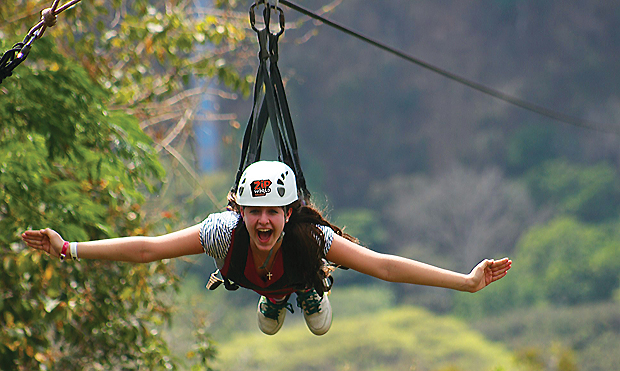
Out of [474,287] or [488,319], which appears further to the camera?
[488,319]

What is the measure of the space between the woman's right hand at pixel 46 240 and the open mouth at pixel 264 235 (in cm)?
65

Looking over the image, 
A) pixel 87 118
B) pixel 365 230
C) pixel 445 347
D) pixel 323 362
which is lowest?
pixel 87 118

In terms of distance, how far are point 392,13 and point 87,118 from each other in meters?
34.1

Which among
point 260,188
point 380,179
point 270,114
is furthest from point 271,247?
point 380,179

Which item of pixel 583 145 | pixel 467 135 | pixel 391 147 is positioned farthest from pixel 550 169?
pixel 391 147

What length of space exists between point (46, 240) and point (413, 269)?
1190 millimetres

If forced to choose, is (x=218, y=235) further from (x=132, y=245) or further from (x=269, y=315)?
(x=269, y=315)

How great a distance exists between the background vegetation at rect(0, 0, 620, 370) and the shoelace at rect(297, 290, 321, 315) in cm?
53

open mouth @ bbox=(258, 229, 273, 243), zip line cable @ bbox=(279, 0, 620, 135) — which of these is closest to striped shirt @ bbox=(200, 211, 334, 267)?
open mouth @ bbox=(258, 229, 273, 243)

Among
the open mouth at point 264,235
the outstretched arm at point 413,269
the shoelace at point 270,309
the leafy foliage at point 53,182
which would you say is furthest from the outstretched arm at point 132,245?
the leafy foliage at point 53,182

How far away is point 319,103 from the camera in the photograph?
35.5 metres

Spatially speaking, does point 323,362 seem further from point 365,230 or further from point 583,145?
point 583,145

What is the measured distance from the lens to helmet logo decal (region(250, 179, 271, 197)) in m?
2.24

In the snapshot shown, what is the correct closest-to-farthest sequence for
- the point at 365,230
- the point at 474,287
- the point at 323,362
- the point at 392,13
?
the point at 474,287 → the point at 323,362 → the point at 365,230 → the point at 392,13
